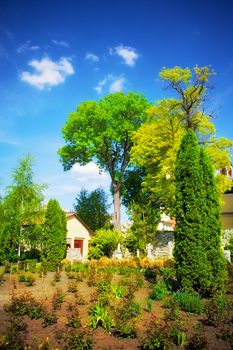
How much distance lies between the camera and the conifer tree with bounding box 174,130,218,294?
11.1 meters

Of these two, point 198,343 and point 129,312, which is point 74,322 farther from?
point 198,343

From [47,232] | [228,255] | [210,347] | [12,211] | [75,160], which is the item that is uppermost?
[75,160]

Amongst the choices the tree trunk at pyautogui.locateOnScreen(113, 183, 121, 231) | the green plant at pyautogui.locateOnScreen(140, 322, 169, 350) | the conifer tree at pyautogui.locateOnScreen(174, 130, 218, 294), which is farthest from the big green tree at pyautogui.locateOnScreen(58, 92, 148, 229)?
the green plant at pyautogui.locateOnScreen(140, 322, 169, 350)

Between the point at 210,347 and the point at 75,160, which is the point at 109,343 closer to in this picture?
the point at 210,347

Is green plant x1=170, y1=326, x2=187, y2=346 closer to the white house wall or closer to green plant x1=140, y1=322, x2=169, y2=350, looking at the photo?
green plant x1=140, y1=322, x2=169, y2=350

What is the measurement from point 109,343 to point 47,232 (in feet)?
49.7

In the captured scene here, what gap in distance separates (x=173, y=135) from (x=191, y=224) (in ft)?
40.0

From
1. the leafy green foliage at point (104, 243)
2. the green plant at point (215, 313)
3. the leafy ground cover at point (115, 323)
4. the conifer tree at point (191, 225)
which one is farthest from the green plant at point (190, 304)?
the leafy green foliage at point (104, 243)

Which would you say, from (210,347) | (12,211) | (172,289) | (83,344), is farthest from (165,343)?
(12,211)

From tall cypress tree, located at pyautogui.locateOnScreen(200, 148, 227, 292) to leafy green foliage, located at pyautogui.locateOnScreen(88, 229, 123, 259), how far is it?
54.4ft

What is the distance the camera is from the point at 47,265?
18812mm

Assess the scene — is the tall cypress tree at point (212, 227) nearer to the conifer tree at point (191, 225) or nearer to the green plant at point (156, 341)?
the conifer tree at point (191, 225)

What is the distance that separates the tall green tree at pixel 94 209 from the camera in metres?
38.3

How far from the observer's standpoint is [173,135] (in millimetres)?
22906
